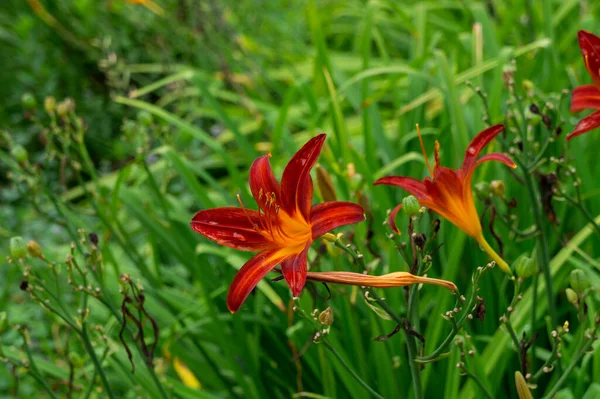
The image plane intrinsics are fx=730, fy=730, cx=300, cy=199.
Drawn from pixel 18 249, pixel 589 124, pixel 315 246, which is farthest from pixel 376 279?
pixel 315 246

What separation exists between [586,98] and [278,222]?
21.3 inches

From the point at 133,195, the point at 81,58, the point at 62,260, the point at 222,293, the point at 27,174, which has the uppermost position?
the point at 81,58

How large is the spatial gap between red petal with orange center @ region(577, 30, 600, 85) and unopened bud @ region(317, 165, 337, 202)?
0.49 metres

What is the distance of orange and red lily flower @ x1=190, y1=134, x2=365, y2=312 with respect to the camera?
890 millimetres

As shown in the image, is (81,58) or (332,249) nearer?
(332,249)

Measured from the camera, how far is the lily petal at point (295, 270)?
0.85m

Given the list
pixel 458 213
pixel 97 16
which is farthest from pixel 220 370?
pixel 97 16

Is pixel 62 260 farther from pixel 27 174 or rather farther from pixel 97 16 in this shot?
pixel 97 16

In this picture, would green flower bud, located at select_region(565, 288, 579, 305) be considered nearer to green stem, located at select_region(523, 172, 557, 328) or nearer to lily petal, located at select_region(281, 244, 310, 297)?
green stem, located at select_region(523, 172, 557, 328)

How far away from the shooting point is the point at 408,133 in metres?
2.12

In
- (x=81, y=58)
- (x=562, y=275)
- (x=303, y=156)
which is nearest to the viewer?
(x=303, y=156)

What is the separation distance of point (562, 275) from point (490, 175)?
0.99 ft

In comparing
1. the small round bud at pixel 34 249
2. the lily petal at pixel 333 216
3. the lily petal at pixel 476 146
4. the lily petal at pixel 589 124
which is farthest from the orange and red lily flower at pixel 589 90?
the small round bud at pixel 34 249

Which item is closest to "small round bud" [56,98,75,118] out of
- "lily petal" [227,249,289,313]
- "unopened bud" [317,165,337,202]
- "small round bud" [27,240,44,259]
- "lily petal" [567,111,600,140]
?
"small round bud" [27,240,44,259]
